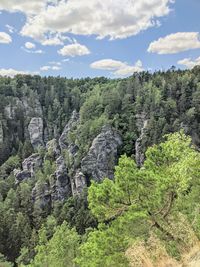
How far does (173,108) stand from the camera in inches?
4171

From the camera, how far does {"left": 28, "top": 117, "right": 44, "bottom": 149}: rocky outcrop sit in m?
154

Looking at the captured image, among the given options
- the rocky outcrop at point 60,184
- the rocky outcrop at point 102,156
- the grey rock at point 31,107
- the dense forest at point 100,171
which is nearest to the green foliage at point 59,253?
the dense forest at point 100,171

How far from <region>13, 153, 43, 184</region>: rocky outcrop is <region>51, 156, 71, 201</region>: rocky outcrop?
1233 centimetres

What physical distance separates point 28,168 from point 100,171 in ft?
84.7

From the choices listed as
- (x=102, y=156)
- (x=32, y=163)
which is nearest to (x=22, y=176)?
(x=32, y=163)

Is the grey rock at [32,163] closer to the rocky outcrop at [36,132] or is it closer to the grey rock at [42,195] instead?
the grey rock at [42,195]

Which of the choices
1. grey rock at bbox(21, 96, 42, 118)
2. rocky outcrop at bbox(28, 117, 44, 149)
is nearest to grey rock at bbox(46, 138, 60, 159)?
rocky outcrop at bbox(28, 117, 44, 149)

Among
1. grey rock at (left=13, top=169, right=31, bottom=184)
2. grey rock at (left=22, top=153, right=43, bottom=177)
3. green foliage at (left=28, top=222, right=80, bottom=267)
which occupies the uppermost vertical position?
green foliage at (left=28, top=222, right=80, bottom=267)

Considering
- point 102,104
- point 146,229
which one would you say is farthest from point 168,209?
point 102,104

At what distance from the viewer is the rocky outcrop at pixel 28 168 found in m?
118

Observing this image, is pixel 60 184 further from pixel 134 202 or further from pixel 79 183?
pixel 134 202

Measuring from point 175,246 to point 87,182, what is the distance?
8680cm

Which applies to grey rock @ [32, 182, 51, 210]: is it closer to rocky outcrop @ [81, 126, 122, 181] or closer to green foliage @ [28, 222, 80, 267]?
rocky outcrop @ [81, 126, 122, 181]

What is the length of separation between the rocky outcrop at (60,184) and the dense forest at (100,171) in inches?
9.5
